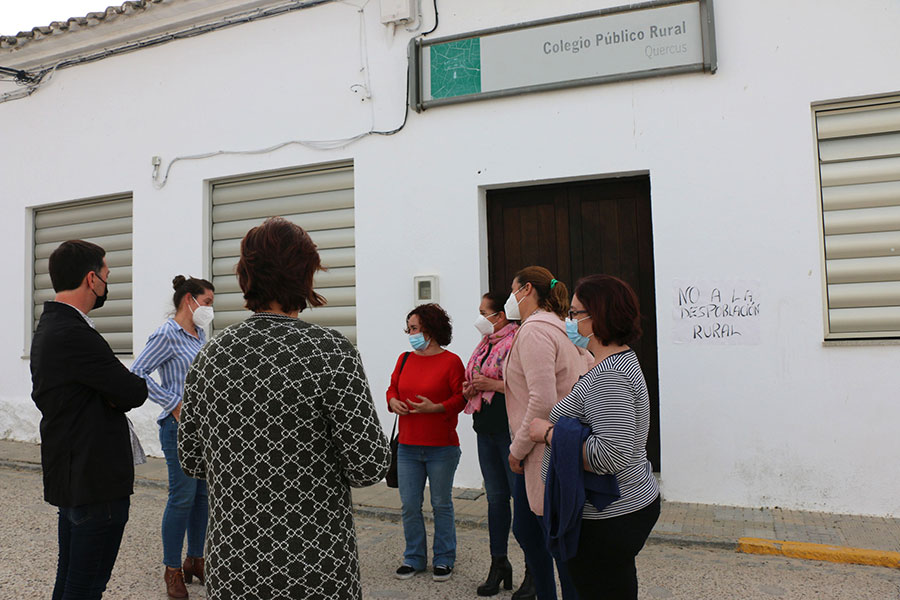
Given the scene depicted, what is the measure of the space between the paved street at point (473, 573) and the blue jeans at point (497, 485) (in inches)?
13.4

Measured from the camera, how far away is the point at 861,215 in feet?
19.1

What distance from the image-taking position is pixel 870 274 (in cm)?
578

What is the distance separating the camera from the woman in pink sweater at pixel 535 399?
3.40 m

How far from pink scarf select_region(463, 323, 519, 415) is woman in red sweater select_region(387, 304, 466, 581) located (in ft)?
0.57

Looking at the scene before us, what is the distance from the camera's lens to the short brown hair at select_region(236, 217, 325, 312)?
2.12 metres

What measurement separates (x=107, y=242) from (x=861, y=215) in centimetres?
845

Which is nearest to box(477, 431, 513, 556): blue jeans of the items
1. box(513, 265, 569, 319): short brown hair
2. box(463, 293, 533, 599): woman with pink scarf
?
box(463, 293, 533, 599): woman with pink scarf

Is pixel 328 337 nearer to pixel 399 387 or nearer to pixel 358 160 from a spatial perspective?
pixel 399 387

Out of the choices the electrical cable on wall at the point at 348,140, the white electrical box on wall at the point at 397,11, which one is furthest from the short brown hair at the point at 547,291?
the white electrical box on wall at the point at 397,11

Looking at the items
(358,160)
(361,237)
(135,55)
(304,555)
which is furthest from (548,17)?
(304,555)

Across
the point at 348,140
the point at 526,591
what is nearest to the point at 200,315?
the point at 526,591

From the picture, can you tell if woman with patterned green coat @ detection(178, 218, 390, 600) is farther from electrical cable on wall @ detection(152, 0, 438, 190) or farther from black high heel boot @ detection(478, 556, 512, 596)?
electrical cable on wall @ detection(152, 0, 438, 190)

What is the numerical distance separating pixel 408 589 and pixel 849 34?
18.0ft

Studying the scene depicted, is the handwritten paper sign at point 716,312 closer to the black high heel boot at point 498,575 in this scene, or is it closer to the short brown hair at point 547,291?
the short brown hair at point 547,291
